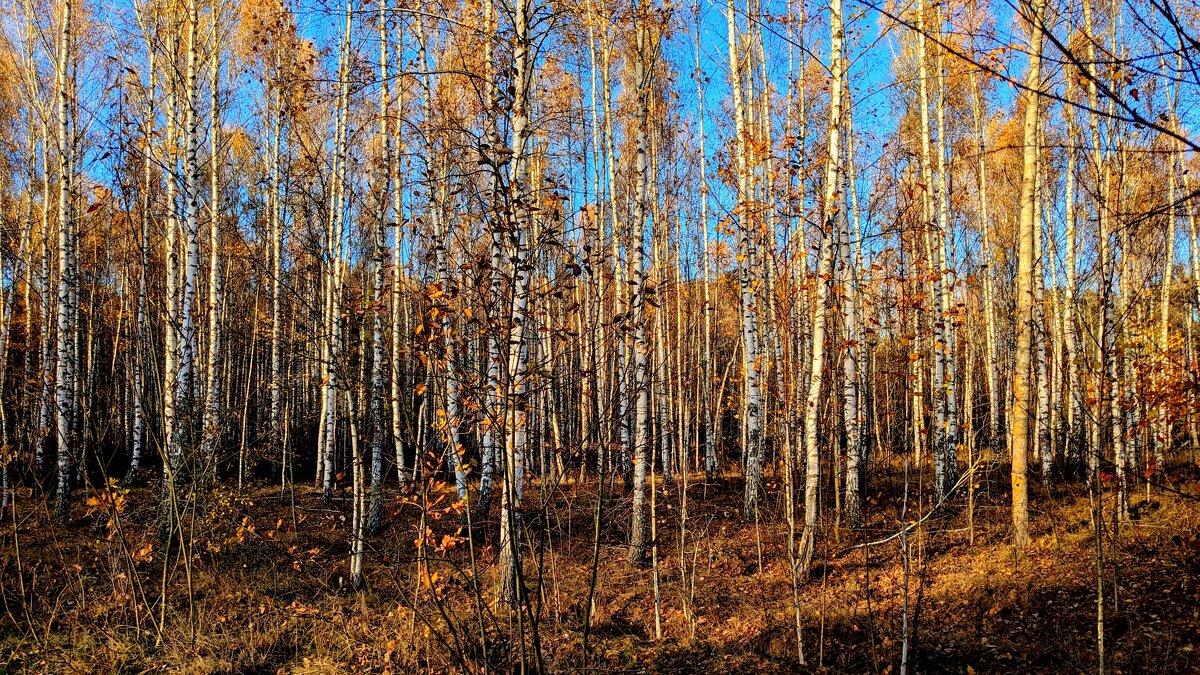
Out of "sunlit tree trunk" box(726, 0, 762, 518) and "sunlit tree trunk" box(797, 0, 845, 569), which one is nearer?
"sunlit tree trunk" box(797, 0, 845, 569)

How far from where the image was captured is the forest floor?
4855mm

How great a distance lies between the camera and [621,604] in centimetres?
691

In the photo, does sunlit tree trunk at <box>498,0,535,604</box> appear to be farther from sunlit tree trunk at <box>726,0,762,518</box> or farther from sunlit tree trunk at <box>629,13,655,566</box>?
sunlit tree trunk at <box>726,0,762,518</box>

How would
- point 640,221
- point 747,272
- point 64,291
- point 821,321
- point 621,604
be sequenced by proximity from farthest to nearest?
point 747,272 → point 64,291 → point 640,221 → point 621,604 → point 821,321

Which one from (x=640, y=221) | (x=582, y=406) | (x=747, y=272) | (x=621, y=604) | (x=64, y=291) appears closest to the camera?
(x=582, y=406)

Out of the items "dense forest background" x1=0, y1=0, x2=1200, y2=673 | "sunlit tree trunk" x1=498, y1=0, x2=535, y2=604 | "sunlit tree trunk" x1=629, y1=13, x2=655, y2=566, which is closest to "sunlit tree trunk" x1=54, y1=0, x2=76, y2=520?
"dense forest background" x1=0, y1=0, x2=1200, y2=673

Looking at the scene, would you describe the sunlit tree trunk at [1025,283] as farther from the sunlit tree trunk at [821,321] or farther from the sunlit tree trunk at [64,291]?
the sunlit tree trunk at [64,291]

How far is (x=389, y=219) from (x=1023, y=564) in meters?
10.9

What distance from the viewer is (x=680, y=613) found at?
6586 millimetres

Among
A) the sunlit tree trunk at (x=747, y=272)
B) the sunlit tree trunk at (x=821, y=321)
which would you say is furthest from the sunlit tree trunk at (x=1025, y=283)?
the sunlit tree trunk at (x=747, y=272)

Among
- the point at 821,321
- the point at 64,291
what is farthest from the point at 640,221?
the point at 64,291

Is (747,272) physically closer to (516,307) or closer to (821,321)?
(821,321)

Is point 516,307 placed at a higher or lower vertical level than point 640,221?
lower

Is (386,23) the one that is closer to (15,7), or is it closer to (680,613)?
(15,7)
